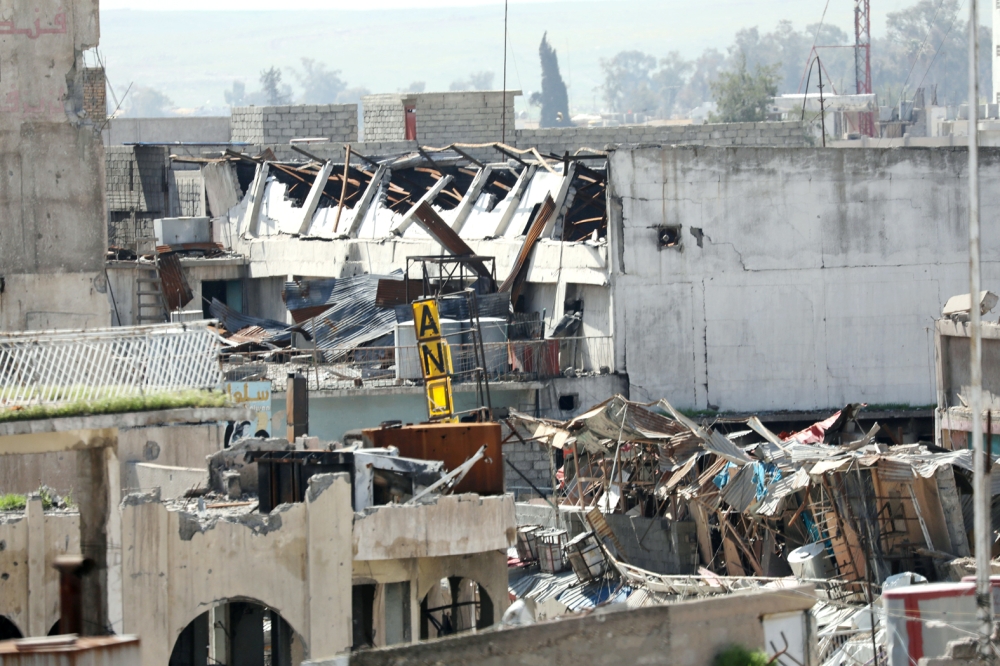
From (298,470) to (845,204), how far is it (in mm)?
17740

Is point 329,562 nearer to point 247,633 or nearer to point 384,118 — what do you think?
point 247,633

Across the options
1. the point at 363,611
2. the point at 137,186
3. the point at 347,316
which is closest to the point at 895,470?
the point at 363,611

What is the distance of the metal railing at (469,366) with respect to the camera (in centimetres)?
3192

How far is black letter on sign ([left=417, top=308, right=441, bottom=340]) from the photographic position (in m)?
29.3

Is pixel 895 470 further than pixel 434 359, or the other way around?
pixel 434 359

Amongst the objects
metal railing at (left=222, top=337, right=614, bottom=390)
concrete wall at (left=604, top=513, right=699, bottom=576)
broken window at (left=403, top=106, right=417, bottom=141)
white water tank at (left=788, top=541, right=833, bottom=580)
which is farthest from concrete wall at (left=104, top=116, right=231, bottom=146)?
white water tank at (left=788, top=541, right=833, bottom=580)

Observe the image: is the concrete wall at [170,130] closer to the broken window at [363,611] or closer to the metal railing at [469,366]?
the metal railing at [469,366]

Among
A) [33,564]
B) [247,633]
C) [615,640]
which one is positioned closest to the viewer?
[615,640]

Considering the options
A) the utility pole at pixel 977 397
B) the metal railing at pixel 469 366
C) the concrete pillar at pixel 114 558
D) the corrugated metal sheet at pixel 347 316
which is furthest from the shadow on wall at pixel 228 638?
the corrugated metal sheet at pixel 347 316

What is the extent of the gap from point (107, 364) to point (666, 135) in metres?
33.1

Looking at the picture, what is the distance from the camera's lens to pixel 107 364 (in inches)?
633

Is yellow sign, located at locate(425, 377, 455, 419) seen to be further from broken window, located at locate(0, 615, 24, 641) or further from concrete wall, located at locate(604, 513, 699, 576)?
broken window, located at locate(0, 615, 24, 641)

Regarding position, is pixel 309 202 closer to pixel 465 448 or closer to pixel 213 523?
pixel 465 448

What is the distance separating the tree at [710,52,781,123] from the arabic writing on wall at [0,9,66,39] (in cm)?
8727
